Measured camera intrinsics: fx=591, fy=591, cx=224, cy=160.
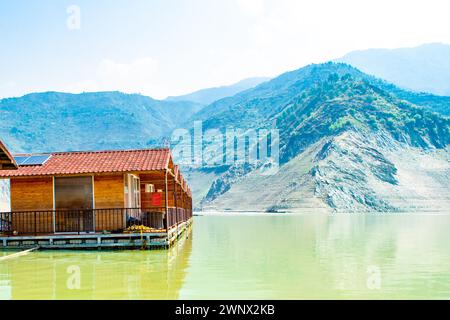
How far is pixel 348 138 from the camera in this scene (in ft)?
327

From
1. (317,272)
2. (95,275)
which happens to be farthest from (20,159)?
(317,272)

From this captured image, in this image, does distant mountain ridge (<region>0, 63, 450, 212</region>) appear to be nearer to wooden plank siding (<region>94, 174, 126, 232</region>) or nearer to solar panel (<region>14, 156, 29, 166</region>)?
solar panel (<region>14, 156, 29, 166</region>)

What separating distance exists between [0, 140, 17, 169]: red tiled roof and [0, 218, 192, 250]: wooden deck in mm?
3849

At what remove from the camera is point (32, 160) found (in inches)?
897

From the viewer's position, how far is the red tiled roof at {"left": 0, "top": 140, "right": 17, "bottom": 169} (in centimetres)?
1603

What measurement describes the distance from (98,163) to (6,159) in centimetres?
511

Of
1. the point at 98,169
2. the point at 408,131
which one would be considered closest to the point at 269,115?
the point at 408,131

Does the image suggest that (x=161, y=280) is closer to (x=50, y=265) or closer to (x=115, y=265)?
(x=115, y=265)

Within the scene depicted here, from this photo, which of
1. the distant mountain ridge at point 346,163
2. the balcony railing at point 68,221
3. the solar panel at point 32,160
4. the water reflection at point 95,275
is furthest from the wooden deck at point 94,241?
the distant mountain ridge at point 346,163

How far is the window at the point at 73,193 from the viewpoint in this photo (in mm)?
21969

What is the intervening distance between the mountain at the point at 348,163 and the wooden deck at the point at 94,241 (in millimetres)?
63868

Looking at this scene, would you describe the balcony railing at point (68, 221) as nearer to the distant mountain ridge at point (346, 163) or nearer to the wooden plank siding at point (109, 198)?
the wooden plank siding at point (109, 198)

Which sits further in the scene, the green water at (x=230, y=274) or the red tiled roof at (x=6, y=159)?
the red tiled roof at (x=6, y=159)
